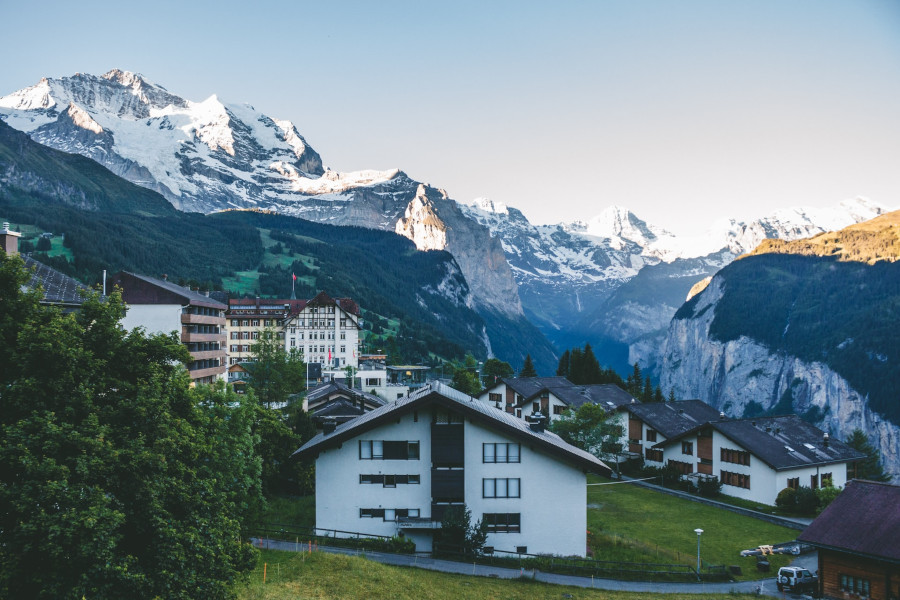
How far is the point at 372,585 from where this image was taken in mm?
32281

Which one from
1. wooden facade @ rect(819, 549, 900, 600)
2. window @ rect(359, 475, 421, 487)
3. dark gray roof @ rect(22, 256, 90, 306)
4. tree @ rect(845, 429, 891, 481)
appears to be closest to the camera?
wooden facade @ rect(819, 549, 900, 600)

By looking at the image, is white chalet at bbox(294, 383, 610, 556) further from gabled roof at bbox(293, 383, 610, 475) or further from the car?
the car

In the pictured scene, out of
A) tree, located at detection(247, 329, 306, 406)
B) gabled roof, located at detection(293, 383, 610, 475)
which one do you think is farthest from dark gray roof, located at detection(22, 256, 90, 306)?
tree, located at detection(247, 329, 306, 406)

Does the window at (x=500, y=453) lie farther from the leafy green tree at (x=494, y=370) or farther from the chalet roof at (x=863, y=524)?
the leafy green tree at (x=494, y=370)

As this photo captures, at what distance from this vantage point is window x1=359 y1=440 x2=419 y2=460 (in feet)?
156

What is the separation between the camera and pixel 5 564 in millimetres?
18625

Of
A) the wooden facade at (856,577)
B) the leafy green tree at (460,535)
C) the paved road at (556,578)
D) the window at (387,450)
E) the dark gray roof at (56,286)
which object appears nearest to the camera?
the wooden facade at (856,577)

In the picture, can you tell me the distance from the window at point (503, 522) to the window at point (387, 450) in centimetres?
641

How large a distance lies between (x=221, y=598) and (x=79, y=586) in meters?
4.59

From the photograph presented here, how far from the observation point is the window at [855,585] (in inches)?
1561

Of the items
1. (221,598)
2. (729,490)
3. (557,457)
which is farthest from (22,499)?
(729,490)

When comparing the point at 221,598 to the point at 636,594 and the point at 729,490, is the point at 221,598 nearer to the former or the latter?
the point at 636,594

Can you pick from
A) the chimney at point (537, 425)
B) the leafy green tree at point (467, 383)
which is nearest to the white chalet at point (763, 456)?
the chimney at point (537, 425)

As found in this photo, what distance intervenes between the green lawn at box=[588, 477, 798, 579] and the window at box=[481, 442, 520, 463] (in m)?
8.28
